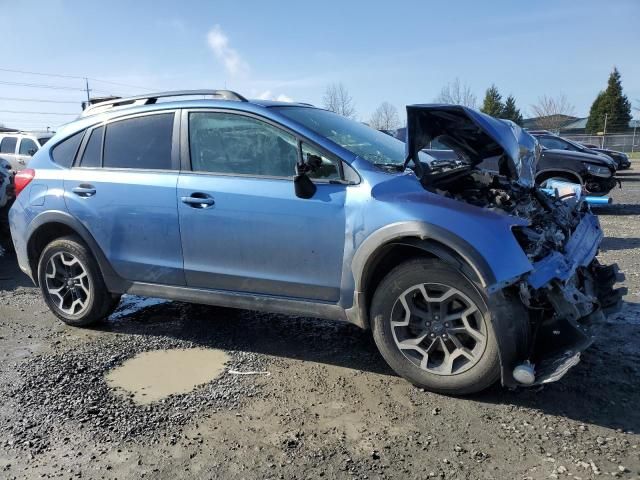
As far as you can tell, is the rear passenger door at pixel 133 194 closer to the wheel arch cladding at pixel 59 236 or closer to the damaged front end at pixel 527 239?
the wheel arch cladding at pixel 59 236

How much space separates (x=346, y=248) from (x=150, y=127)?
6.87 ft

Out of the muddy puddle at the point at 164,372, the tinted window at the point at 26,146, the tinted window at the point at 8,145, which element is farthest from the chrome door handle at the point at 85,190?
the tinted window at the point at 8,145

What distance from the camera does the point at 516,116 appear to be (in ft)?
199

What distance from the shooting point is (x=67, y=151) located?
489cm

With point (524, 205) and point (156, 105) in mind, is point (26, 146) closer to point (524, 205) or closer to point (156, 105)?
point (156, 105)

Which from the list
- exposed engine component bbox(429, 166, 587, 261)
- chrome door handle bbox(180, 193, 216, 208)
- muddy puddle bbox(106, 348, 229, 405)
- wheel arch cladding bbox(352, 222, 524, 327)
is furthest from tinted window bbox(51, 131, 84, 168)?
exposed engine component bbox(429, 166, 587, 261)

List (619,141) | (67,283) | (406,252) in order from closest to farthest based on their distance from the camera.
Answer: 1. (406,252)
2. (67,283)
3. (619,141)

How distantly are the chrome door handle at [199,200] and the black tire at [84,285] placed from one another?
1.24 metres

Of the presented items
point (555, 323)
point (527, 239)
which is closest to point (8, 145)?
point (527, 239)

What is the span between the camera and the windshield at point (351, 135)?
13.0 feet

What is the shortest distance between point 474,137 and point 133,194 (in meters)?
2.73

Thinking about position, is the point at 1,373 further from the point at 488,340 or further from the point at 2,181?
the point at 2,181

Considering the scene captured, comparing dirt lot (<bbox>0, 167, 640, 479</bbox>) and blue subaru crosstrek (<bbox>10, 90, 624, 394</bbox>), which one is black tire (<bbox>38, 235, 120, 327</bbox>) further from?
dirt lot (<bbox>0, 167, 640, 479</bbox>)

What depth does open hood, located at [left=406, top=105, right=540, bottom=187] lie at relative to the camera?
378 cm
